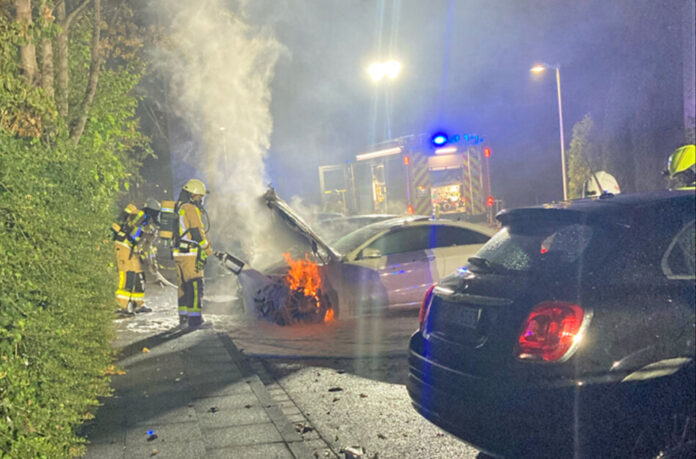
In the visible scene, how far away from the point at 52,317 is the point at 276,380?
273 centimetres

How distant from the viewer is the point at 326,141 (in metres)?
29.2

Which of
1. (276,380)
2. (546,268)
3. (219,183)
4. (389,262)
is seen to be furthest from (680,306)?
(219,183)

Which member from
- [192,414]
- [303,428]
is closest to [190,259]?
[192,414]

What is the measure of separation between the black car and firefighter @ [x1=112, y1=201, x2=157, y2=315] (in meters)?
7.80

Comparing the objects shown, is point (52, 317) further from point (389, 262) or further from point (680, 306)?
point (389, 262)

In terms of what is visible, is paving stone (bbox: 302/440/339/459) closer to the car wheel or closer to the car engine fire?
the car wheel

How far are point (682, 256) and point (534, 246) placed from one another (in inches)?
34.3

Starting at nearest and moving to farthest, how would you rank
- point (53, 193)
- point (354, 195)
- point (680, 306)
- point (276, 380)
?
point (680, 306) < point (53, 193) < point (276, 380) < point (354, 195)

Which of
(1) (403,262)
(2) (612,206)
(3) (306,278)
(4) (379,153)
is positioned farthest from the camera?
(4) (379,153)

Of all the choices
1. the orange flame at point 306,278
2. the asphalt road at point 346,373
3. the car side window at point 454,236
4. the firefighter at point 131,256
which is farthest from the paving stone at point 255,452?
the firefighter at point 131,256

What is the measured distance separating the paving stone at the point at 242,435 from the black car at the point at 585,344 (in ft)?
4.22

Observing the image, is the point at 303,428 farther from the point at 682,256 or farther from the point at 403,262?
the point at 403,262

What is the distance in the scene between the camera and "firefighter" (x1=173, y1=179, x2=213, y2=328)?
331 inches

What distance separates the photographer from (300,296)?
8.30 meters
